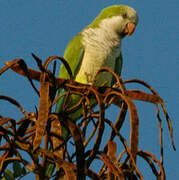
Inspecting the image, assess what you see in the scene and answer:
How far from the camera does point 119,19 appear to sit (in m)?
3.66

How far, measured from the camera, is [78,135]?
3.42 ft

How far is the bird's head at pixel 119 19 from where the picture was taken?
11.7ft

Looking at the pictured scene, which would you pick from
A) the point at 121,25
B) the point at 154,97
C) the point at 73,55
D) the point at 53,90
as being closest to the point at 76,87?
the point at 53,90

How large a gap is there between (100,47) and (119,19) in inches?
23.4

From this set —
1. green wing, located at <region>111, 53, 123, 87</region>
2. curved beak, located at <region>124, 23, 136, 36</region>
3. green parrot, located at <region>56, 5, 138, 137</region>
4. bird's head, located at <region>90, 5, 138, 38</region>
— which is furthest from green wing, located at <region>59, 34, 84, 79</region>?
curved beak, located at <region>124, 23, 136, 36</region>

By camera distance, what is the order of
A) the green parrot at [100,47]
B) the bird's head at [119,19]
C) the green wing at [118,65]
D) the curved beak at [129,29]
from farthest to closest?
the curved beak at [129,29], the bird's head at [119,19], the green wing at [118,65], the green parrot at [100,47]

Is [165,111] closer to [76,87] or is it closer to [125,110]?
[125,110]

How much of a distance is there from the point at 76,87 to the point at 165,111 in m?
0.35

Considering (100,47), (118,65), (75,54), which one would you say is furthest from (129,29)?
(75,54)

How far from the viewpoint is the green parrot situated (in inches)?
126

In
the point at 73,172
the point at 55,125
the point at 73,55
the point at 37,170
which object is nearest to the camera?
the point at 73,172

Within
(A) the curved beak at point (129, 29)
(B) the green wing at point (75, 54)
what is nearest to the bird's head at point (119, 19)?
(A) the curved beak at point (129, 29)

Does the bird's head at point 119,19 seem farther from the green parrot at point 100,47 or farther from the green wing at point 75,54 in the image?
the green wing at point 75,54

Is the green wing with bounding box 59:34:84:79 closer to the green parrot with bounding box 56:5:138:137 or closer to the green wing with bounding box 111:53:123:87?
the green parrot with bounding box 56:5:138:137
